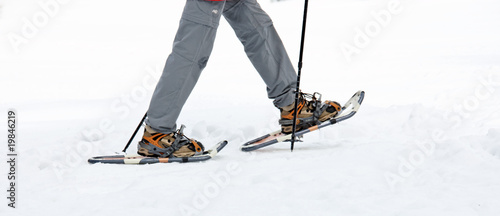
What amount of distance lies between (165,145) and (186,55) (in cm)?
65

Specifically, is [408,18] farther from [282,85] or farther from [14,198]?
[14,198]

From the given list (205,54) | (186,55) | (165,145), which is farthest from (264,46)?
(165,145)

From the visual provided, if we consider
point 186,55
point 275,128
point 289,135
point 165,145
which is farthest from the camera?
point 275,128

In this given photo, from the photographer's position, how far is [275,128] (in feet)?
14.2

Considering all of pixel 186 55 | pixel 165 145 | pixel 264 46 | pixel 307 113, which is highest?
pixel 264 46

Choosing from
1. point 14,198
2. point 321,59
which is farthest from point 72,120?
point 321,59

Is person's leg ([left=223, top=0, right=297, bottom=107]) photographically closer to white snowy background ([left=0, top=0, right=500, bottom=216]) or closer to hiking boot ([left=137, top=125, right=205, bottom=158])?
white snowy background ([left=0, top=0, right=500, bottom=216])

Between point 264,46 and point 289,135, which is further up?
point 264,46

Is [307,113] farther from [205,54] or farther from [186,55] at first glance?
[186,55]

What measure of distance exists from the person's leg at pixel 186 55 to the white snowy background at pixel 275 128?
392 mm

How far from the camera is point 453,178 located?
8.16 ft

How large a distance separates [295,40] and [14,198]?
11.8m

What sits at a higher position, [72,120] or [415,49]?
[415,49]

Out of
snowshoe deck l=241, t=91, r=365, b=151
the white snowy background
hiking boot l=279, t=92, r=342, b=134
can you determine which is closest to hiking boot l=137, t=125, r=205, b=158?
the white snowy background
